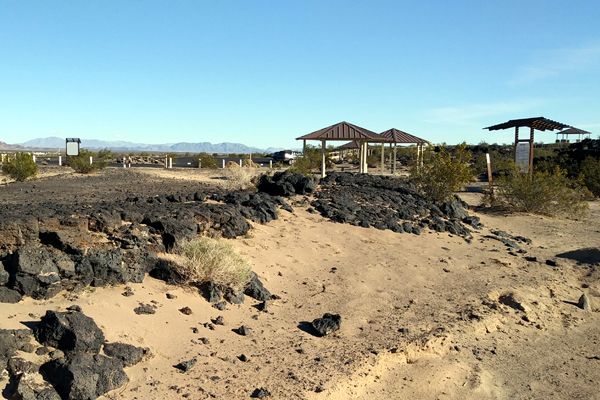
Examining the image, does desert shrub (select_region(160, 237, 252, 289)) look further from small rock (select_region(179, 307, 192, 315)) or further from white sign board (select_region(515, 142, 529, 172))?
white sign board (select_region(515, 142, 529, 172))

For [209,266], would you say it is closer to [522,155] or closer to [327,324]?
[327,324]

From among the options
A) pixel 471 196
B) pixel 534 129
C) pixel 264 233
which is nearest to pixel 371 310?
pixel 264 233

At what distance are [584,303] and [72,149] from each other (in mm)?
34657

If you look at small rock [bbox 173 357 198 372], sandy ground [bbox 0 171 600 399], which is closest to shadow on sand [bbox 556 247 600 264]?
sandy ground [bbox 0 171 600 399]

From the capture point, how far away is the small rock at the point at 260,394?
567 centimetres

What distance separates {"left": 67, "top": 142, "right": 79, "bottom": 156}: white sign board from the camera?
37.5 m

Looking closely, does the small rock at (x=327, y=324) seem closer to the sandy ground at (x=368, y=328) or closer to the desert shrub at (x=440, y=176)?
the sandy ground at (x=368, y=328)

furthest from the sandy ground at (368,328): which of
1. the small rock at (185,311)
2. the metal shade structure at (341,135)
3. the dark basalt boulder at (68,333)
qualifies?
the metal shade structure at (341,135)

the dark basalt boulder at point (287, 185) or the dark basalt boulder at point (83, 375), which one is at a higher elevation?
the dark basalt boulder at point (287, 185)

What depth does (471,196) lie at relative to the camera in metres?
25.3

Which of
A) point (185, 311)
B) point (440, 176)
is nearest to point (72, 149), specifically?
point (440, 176)

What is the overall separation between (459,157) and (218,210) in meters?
11.9

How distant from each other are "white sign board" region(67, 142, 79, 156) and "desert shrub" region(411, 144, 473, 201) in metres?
25.4

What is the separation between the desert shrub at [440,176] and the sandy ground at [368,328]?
22.3ft
